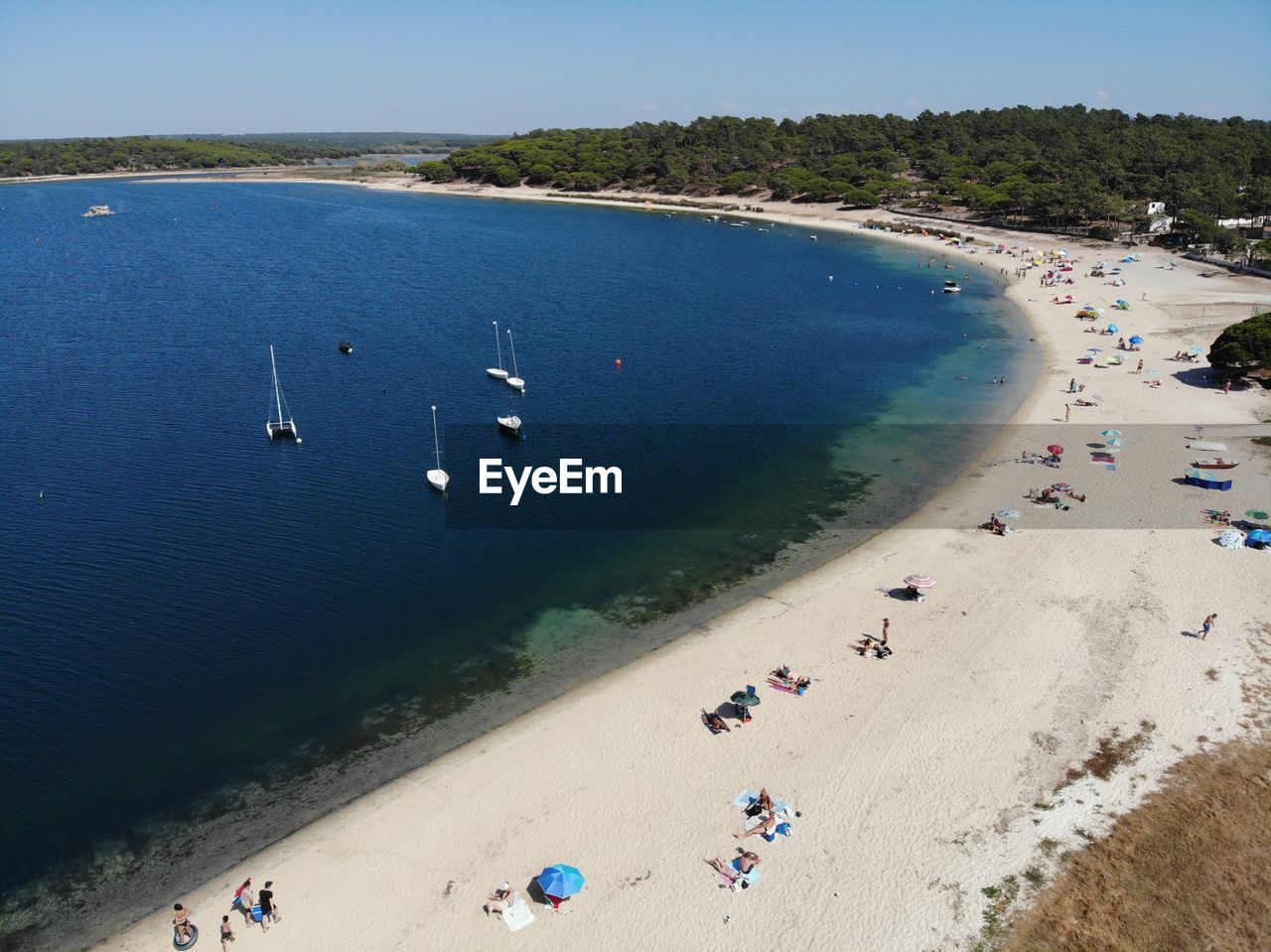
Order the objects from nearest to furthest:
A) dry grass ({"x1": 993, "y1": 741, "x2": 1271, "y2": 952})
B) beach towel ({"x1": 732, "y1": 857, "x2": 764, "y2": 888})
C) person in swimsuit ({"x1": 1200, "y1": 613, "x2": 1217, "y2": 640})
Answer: dry grass ({"x1": 993, "y1": 741, "x2": 1271, "y2": 952}) → beach towel ({"x1": 732, "y1": 857, "x2": 764, "y2": 888}) → person in swimsuit ({"x1": 1200, "y1": 613, "x2": 1217, "y2": 640})

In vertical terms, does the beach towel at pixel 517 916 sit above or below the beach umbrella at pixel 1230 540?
below

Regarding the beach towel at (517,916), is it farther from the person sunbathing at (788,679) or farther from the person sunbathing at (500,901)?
the person sunbathing at (788,679)

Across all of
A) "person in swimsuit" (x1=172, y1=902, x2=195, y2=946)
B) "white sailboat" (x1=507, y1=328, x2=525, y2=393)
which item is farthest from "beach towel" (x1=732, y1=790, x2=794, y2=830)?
Answer: "white sailboat" (x1=507, y1=328, x2=525, y2=393)

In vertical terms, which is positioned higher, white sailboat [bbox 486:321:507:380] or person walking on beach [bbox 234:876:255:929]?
white sailboat [bbox 486:321:507:380]

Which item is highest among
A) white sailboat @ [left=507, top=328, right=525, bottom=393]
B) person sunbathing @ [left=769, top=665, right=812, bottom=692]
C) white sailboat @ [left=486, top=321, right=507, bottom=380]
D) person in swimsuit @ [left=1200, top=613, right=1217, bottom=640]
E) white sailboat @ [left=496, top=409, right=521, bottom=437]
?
white sailboat @ [left=486, top=321, right=507, bottom=380]

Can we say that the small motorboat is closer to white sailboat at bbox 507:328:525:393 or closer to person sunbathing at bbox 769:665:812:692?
person sunbathing at bbox 769:665:812:692

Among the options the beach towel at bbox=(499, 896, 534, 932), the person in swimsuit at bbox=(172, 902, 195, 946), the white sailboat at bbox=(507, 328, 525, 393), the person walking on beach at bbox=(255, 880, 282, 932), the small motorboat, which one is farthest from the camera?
the white sailboat at bbox=(507, 328, 525, 393)

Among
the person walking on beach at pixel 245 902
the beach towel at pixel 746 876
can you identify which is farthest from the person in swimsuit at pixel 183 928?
the beach towel at pixel 746 876

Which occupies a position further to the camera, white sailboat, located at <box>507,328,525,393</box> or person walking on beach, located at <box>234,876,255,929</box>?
white sailboat, located at <box>507,328,525,393</box>
